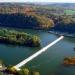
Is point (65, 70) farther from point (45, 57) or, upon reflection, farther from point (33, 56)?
point (33, 56)

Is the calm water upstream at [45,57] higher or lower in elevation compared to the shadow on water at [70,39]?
higher

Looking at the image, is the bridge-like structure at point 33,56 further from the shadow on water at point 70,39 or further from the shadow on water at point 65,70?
the shadow on water at point 65,70

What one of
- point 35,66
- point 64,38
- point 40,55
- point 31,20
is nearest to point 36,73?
point 35,66

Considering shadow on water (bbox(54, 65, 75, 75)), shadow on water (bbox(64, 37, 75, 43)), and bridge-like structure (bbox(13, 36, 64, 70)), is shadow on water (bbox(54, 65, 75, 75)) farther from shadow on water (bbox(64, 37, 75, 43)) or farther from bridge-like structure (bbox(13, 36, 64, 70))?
shadow on water (bbox(64, 37, 75, 43))

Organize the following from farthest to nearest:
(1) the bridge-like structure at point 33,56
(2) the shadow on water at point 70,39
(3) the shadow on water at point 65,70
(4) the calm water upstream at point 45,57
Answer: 1. (2) the shadow on water at point 70,39
2. (1) the bridge-like structure at point 33,56
3. (4) the calm water upstream at point 45,57
4. (3) the shadow on water at point 65,70

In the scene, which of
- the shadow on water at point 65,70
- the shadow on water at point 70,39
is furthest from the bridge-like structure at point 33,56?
the shadow on water at point 65,70

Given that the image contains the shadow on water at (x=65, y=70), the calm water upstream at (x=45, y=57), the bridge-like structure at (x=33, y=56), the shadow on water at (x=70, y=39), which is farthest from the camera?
the shadow on water at (x=70, y=39)

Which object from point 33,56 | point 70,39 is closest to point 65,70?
point 33,56

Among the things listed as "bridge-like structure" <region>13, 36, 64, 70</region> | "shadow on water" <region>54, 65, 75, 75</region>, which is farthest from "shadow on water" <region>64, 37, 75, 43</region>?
"shadow on water" <region>54, 65, 75, 75</region>

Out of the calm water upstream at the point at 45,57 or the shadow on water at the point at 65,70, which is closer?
the shadow on water at the point at 65,70
